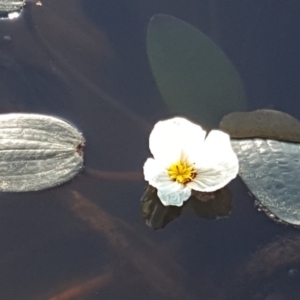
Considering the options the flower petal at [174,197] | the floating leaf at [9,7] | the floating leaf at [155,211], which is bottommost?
the floating leaf at [155,211]

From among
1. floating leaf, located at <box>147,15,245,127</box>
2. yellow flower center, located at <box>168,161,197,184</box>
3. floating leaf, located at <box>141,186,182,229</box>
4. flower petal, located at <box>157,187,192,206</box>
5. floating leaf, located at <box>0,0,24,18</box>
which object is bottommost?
floating leaf, located at <box>141,186,182,229</box>

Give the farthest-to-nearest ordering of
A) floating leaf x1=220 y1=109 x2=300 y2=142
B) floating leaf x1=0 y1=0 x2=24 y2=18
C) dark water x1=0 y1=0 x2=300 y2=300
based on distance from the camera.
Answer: floating leaf x1=0 y1=0 x2=24 y2=18, floating leaf x1=220 y1=109 x2=300 y2=142, dark water x1=0 y1=0 x2=300 y2=300

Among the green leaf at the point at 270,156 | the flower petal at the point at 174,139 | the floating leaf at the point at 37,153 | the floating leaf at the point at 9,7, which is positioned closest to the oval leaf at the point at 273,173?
the green leaf at the point at 270,156

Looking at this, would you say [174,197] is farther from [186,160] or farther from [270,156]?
[270,156]

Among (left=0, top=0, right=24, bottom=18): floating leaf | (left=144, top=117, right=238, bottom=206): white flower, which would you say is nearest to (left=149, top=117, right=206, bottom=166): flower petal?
(left=144, top=117, right=238, bottom=206): white flower

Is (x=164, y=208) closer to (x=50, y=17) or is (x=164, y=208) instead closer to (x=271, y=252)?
(x=271, y=252)

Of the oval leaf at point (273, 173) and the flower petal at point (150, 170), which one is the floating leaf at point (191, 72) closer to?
the oval leaf at point (273, 173)

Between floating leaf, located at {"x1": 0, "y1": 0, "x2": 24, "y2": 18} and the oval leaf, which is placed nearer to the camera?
the oval leaf

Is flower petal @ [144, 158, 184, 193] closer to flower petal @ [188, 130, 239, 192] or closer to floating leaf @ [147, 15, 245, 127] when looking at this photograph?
flower petal @ [188, 130, 239, 192]
